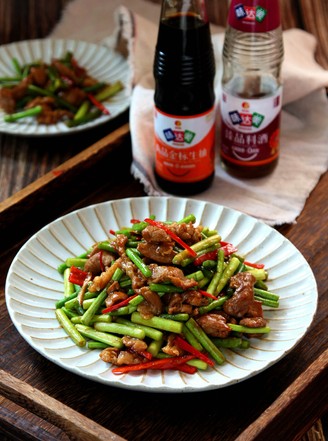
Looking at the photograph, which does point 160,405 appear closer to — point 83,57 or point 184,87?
point 184,87

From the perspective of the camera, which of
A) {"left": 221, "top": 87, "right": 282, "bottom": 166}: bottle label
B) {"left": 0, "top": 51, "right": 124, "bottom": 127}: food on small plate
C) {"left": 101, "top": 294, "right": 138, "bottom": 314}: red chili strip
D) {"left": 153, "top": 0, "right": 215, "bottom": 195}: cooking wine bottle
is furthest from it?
{"left": 0, "top": 51, "right": 124, "bottom": 127}: food on small plate

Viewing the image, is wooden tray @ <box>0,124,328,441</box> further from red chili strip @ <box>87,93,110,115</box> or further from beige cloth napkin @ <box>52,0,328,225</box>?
red chili strip @ <box>87,93,110,115</box>

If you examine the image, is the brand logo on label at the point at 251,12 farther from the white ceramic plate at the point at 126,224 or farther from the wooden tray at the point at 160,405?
the wooden tray at the point at 160,405

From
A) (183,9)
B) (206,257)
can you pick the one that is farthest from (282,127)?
(206,257)

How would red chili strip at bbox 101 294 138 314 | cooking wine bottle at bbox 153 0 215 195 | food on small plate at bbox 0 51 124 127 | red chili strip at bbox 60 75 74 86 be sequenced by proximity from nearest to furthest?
1. red chili strip at bbox 101 294 138 314
2. cooking wine bottle at bbox 153 0 215 195
3. food on small plate at bbox 0 51 124 127
4. red chili strip at bbox 60 75 74 86

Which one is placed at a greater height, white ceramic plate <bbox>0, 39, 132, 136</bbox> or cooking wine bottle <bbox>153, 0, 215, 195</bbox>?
cooking wine bottle <bbox>153, 0, 215, 195</bbox>

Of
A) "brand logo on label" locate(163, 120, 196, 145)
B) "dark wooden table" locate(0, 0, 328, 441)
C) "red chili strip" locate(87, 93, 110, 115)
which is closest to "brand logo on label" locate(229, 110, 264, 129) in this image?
"brand logo on label" locate(163, 120, 196, 145)

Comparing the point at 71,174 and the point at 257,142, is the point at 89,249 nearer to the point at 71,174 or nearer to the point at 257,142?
the point at 71,174
